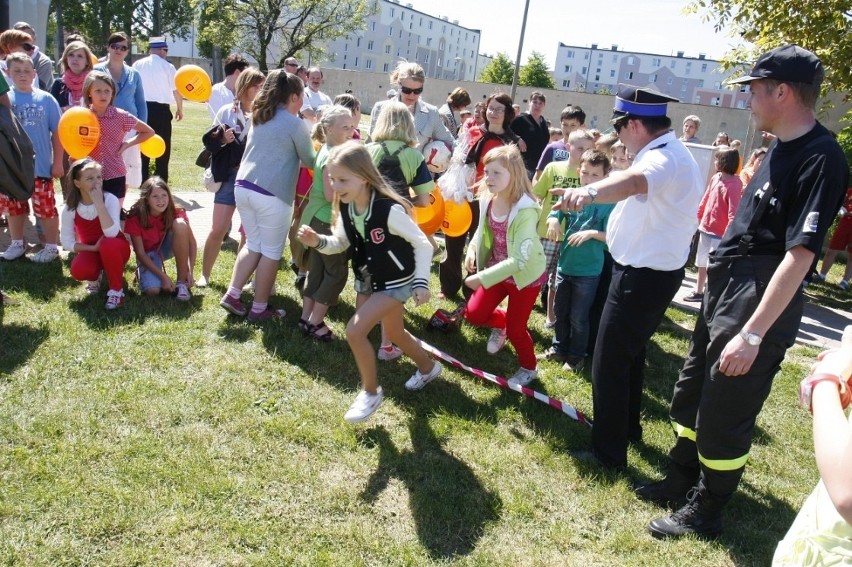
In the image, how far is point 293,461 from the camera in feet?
12.3

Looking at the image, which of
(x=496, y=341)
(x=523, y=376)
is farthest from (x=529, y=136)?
(x=523, y=376)

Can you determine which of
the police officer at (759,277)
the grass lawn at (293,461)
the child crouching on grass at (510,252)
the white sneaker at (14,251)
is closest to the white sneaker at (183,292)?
the grass lawn at (293,461)

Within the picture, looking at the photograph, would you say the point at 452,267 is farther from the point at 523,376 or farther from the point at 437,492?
the point at 437,492

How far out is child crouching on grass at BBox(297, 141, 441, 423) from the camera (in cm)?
390

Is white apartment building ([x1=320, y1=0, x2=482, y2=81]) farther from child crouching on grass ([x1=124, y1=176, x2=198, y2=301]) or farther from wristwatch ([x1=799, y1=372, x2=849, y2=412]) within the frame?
wristwatch ([x1=799, y1=372, x2=849, y2=412])

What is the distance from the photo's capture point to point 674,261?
358 cm

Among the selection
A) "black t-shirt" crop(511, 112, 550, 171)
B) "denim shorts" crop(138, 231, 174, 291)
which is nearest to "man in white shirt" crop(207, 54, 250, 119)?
"denim shorts" crop(138, 231, 174, 291)

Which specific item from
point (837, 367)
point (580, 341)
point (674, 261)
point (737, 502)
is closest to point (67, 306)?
point (580, 341)

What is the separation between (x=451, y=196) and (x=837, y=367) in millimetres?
4902

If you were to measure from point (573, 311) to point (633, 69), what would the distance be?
122 meters

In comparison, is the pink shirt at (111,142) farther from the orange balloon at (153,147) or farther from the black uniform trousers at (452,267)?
the black uniform trousers at (452,267)

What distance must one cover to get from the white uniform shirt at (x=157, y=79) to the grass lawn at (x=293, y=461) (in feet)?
16.4

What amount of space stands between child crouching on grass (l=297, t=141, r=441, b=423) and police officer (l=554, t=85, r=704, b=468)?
3.72 ft

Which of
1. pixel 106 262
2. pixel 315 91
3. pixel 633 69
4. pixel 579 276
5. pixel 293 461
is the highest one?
pixel 633 69
